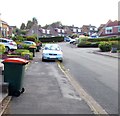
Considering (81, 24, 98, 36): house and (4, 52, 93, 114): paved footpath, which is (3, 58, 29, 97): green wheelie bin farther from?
(81, 24, 98, 36): house

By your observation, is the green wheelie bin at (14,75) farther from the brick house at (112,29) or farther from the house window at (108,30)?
the house window at (108,30)

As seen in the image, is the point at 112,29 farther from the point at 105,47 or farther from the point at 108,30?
the point at 105,47

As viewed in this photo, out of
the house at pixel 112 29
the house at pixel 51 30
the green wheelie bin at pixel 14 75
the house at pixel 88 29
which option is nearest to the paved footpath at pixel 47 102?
the green wheelie bin at pixel 14 75

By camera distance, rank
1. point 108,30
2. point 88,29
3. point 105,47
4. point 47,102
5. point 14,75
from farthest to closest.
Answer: point 88,29 → point 108,30 → point 105,47 → point 14,75 → point 47,102

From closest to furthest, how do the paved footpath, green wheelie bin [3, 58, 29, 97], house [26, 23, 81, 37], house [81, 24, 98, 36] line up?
the paved footpath, green wheelie bin [3, 58, 29, 97], house [26, 23, 81, 37], house [81, 24, 98, 36]

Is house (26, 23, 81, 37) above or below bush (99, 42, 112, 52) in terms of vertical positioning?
above

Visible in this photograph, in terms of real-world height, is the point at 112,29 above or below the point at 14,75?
above

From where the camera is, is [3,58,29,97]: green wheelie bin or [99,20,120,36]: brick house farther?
[99,20,120,36]: brick house

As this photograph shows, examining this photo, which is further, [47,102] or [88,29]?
[88,29]

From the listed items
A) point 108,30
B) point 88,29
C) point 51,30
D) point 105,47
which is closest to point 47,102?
point 105,47

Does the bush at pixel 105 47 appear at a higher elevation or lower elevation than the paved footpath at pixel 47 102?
higher

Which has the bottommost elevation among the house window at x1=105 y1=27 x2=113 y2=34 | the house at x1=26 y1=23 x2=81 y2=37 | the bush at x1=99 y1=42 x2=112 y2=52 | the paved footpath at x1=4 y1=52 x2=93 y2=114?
the paved footpath at x1=4 y1=52 x2=93 y2=114

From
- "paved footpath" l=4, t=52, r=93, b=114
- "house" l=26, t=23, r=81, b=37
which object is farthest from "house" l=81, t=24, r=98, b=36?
"paved footpath" l=4, t=52, r=93, b=114

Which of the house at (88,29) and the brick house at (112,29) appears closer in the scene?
the brick house at (112,29)
